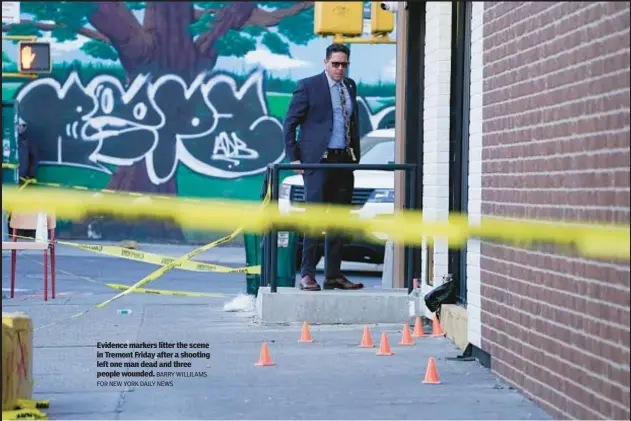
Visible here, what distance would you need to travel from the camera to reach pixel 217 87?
82.3ft

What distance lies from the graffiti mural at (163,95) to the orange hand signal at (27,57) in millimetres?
4389

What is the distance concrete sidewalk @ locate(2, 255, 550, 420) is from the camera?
764 centimetres

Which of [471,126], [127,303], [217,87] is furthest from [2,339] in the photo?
[217,87]

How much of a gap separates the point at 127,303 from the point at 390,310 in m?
3.23

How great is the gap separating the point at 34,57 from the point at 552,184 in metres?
14.2

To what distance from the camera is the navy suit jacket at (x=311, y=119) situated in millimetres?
11781

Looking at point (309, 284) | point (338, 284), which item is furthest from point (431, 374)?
point (338, 284)

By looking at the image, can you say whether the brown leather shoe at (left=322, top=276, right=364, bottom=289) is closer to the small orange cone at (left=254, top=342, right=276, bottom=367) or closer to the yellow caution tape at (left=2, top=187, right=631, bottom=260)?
the yellow caution tape at (left=2, top=187, right=631, bottom=260)

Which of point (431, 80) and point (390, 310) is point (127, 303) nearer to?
point (390, 310)

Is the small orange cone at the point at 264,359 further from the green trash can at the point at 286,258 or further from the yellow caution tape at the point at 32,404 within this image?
the green trash can at the point at 286,258

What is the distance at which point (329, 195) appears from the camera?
11.8 meters

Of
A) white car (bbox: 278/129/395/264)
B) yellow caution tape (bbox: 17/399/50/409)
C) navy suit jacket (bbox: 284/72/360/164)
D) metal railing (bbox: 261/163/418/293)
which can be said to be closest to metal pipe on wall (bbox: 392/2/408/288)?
metal railing (bbox: 261/163/418/293)

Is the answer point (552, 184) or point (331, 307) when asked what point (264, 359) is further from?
point (552, 184)

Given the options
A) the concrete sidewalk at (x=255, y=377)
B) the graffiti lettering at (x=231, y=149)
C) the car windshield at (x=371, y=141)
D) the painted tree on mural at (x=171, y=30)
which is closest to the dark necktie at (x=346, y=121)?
the concrete sidewalk at (x=255, y=377)
